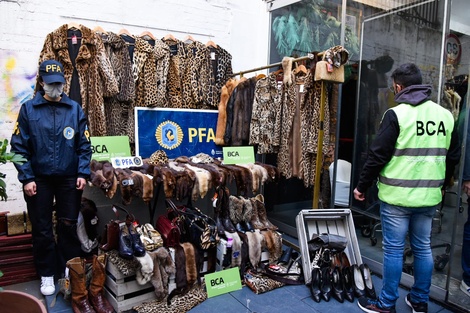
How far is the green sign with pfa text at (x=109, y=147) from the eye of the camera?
11.2 ft

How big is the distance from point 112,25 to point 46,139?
5.36 feet

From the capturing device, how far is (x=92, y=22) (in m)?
3.79

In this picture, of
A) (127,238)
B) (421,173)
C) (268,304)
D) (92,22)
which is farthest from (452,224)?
(92,22)

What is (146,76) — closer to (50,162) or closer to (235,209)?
(50,162)

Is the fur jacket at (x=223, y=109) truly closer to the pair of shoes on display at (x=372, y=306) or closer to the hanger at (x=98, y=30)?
the hanger at (x=98, y=30)

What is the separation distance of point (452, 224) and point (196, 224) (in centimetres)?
207

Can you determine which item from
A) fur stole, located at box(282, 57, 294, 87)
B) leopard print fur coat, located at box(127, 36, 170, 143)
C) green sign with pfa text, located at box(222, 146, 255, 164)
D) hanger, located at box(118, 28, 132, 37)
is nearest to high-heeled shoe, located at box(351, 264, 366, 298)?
green sign with pfa text, located at box(222, 146, 255, 164)

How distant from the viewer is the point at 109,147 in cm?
352

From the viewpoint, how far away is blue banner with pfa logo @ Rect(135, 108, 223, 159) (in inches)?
151

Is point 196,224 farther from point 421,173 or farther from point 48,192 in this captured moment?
point 421,173

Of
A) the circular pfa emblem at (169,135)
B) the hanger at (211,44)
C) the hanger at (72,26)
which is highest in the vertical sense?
the hanger at (211,44)

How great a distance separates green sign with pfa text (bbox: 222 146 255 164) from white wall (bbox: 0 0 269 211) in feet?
4.92

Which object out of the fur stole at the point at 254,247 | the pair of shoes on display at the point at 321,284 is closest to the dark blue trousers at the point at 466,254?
the pair of shoes on display at the point at 321,284

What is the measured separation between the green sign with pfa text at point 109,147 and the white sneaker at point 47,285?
105cm
